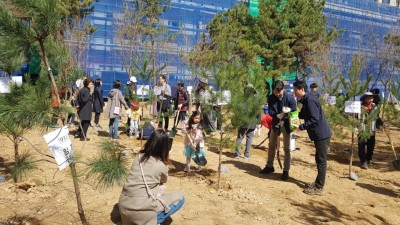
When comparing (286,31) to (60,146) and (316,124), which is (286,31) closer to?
(316,124)

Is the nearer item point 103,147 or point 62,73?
point 103,147

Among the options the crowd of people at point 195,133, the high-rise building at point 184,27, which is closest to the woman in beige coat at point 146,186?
the crowd of people at point 195,133

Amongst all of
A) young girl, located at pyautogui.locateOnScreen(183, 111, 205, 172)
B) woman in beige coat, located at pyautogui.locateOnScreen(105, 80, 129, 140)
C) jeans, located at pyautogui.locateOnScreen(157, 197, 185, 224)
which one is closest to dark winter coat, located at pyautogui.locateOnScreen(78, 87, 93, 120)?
woman in beige coat, located at pyautogui.locateOnScreen(105, 80, 129, 140)

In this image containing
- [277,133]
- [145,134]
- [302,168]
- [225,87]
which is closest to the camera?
[225,87]

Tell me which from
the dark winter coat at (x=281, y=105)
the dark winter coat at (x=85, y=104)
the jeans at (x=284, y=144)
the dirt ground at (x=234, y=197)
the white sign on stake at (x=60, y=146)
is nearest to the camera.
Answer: the white sign on stake at (x=60, y=146)

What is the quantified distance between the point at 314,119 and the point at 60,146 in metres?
3.42

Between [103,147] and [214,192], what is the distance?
2.47m

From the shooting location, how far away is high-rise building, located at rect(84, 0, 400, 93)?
21.3 meters

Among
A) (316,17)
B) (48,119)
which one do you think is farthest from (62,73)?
(316,17)

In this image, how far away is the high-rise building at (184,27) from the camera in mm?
21297

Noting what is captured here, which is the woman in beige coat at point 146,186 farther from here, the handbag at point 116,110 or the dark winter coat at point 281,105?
the handbag at point 116,110

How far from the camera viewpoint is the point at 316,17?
20.8 m

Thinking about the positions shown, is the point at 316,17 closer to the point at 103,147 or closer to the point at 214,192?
the point at 214,192

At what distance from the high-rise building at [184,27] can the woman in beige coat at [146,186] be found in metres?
16.0
